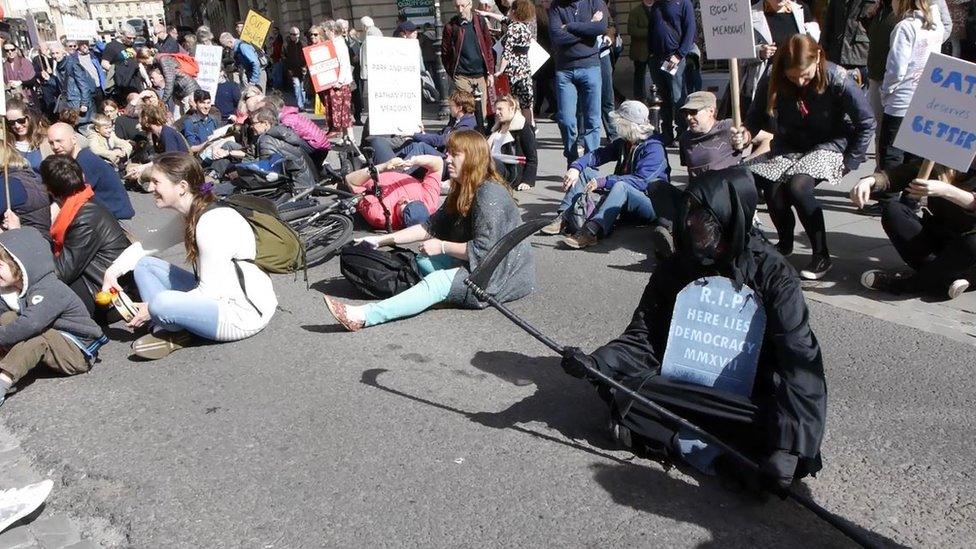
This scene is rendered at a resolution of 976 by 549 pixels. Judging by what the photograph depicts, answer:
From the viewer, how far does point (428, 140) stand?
9.32 m

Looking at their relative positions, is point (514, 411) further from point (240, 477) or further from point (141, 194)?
point (141, 194)

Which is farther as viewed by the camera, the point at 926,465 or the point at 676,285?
the point at 676,285

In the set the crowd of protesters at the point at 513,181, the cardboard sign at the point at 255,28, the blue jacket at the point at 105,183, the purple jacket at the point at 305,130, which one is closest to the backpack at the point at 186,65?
the cardboard sign at the point at 255,28

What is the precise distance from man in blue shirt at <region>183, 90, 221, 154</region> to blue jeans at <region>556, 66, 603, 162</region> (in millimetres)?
5292

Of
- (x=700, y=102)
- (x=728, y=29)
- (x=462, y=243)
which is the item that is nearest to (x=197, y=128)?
(x=462, y=243)

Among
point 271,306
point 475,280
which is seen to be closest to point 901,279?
point 475,280

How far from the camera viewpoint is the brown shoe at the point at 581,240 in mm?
7203

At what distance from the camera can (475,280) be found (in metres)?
3.73

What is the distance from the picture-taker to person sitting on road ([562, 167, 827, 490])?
3.30 metres

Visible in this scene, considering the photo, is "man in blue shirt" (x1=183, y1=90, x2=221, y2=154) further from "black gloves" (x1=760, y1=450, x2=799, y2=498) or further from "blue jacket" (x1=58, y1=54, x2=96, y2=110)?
"black gloves" (x1=760, y1=450, x2=799, y2=498)

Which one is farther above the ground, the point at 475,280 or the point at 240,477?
the point at 475,280

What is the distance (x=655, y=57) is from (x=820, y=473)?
23.4 ft

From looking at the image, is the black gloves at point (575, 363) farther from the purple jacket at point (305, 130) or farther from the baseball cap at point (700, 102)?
the purple jacket at point (305, 130)

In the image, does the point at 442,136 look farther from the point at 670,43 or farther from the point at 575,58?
the point at 670,43
